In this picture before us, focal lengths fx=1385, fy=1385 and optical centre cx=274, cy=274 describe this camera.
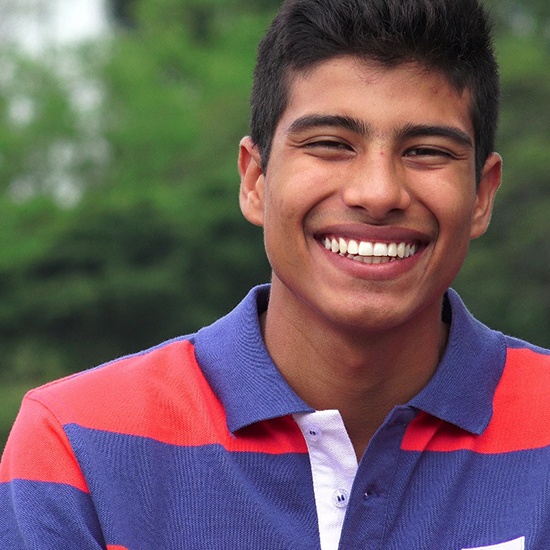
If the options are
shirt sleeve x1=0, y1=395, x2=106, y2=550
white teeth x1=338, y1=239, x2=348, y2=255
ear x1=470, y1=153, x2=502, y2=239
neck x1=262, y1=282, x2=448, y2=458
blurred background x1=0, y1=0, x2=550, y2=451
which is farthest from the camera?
blurred background x1=0, y1=0, x2=550, y2=451

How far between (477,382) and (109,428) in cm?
67

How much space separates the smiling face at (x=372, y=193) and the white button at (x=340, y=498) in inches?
11.1

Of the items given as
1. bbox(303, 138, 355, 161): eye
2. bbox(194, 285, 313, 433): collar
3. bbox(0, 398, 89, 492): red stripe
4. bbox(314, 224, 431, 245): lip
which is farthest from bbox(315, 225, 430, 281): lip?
bbox(0, 398, 89, 492): red stripe

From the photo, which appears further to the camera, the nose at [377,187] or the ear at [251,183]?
the ear at [251,183]

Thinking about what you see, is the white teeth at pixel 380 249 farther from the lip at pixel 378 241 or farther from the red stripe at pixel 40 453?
the red stripe at pixel 40 453

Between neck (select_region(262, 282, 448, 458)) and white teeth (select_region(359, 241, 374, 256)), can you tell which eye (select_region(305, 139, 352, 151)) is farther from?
neck (select_region(262, 282, 448, 458))

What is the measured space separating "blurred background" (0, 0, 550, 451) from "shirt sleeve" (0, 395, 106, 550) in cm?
2338

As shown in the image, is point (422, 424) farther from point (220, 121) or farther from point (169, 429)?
point (220, 121)

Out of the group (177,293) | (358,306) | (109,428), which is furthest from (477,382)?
(177,293)

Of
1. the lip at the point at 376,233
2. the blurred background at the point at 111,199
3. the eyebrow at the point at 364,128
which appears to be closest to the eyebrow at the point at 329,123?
the eyebrow at the point at 364,128

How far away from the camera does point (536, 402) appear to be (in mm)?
2496

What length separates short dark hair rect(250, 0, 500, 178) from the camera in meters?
2.40

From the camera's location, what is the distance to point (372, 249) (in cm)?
234

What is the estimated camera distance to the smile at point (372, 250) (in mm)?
2342
